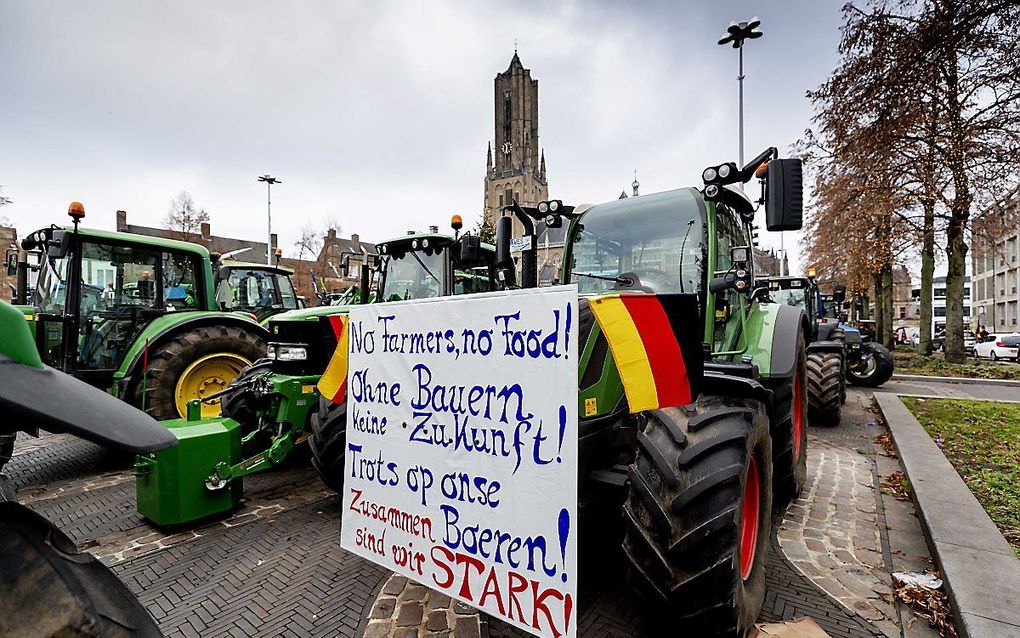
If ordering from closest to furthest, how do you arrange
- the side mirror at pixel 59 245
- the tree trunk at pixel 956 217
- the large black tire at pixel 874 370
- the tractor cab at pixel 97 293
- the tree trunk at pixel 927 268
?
the side mirror at pixel 59 245 → the tractor cab at pixel 97 293 → the large black tire at pixel 874 370 → the tree trunk at pixel 956 217 → the tree trunk at pixel 927 268

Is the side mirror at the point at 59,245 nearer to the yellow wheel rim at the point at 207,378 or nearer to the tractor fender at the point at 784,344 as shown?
the yellow wheel rim at the point at 207,378

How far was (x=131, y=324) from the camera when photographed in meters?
5.98

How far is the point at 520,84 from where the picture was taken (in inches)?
2761

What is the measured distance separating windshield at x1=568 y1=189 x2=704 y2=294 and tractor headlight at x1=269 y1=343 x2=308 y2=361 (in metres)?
2.61

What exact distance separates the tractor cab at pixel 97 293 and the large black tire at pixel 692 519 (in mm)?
6353

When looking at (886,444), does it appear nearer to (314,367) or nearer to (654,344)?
(654,344)

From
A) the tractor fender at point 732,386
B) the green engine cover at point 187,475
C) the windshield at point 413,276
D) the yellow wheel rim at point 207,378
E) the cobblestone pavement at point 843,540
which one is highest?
the windshield at point 413,276

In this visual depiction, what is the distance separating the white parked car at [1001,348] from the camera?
21.8 m

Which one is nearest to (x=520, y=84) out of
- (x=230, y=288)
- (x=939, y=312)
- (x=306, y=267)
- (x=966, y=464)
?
(x=306, y=267)

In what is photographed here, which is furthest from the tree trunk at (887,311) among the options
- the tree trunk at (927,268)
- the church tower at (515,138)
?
the church tower at (515,138)

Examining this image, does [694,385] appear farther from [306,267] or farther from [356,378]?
[306,267]

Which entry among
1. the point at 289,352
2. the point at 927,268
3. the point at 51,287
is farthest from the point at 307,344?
the point at 927,268

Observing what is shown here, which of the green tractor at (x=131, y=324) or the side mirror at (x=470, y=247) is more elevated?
the side mirror at (x=470, y=247)

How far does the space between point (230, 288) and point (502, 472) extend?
8643 mm
